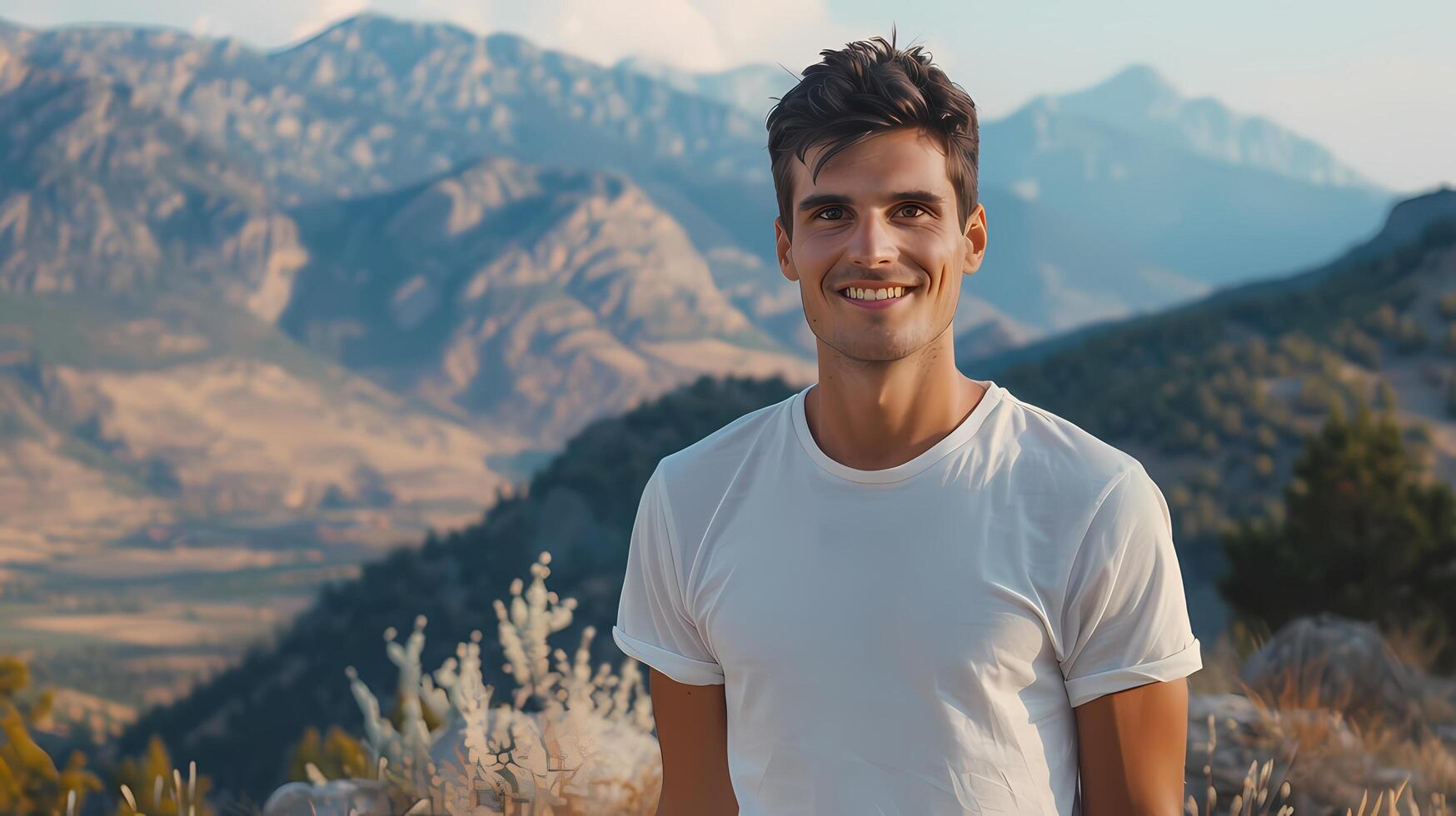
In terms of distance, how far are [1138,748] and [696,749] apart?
75 cm

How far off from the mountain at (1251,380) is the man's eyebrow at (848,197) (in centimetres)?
1823

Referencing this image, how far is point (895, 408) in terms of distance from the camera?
217 centimetres

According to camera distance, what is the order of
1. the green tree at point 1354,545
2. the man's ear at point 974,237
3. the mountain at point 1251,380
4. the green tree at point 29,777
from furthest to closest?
the mountain at point 1251,380 < the green tree at point 1354,545 < the green tree at point 29,777 < the man's ear at point 974,237

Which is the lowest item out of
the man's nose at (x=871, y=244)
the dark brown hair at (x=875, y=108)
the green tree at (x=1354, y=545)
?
the green tree at (x=1354, y=545)

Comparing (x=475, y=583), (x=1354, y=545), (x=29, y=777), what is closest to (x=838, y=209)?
(x=29, y=777)

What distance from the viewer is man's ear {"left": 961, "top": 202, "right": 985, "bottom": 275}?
2.25 metres

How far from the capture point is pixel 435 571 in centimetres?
3500

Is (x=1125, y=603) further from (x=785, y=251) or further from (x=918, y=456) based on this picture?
(x=785, y=251)

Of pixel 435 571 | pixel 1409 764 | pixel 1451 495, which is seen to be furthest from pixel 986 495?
pixel 435 571

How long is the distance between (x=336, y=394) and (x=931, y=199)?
14003 centimetres

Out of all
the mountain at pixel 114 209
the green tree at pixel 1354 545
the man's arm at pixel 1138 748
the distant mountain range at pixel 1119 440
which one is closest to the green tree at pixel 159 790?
the man's arm at pixel 1138 748

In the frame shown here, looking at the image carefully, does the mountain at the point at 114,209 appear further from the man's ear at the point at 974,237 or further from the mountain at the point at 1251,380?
the man's ear at the point at 974,237

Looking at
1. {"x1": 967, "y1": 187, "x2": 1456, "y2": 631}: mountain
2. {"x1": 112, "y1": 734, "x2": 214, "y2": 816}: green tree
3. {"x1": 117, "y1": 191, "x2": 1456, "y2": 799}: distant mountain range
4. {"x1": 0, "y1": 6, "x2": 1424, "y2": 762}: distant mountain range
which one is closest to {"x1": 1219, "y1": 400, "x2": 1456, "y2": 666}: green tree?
{"x1": 117, "y1": 191, "x2": 1456, "y2": 799}: distant mountain range

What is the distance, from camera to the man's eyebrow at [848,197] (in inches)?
83.3
